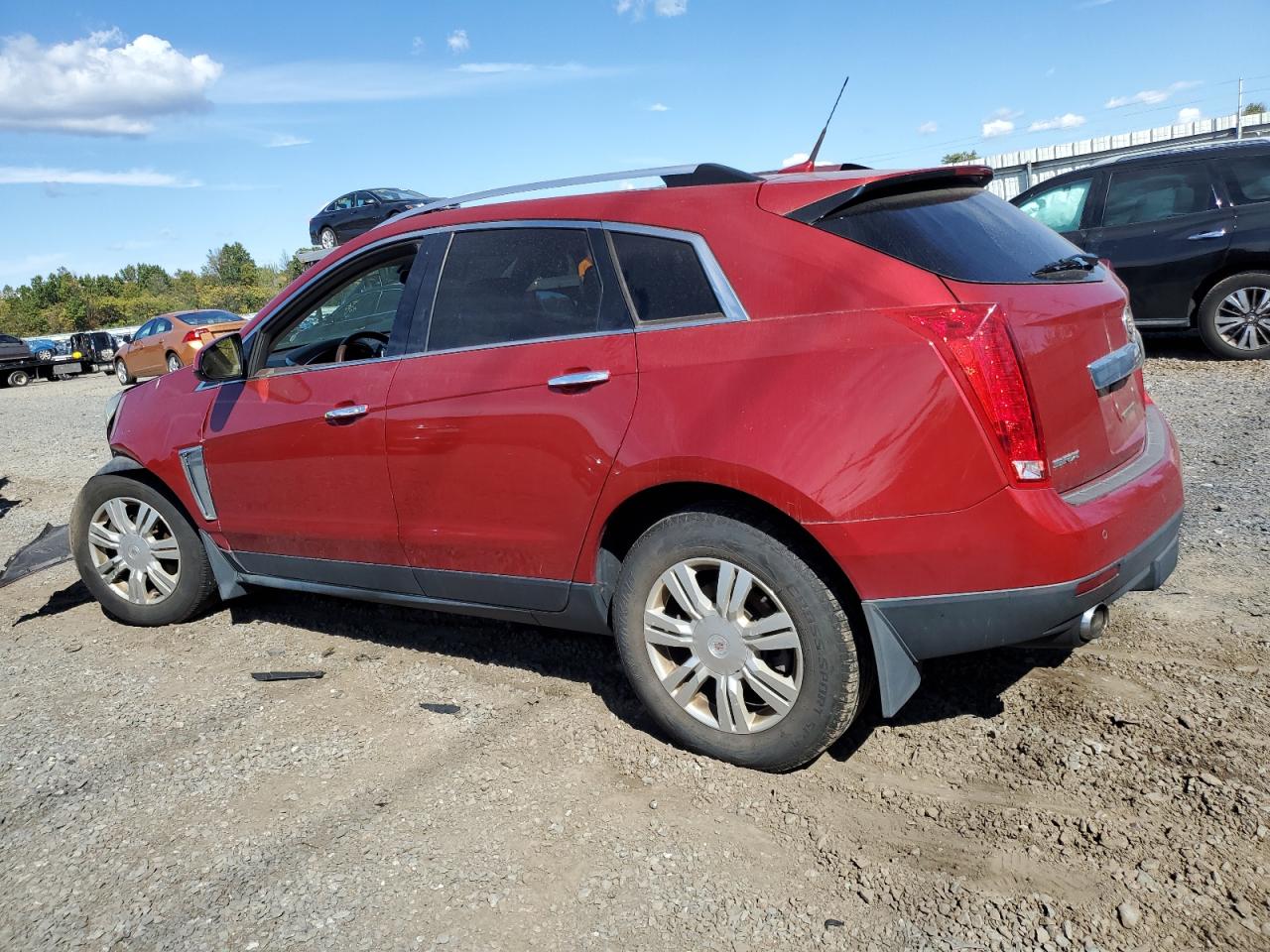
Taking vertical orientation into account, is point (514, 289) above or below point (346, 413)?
above

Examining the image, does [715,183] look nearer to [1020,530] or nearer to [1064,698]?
[1020,530]

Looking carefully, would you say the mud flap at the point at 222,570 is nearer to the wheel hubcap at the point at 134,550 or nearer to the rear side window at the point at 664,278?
the wheel hubcap at the point at 134,550

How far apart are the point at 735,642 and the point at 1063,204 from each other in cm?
842

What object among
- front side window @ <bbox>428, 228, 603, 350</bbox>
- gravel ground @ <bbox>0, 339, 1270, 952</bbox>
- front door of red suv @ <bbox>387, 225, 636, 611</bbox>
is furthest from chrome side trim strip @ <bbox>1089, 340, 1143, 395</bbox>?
front side window @ <bbox>428, 228, 603, 350</bbox>

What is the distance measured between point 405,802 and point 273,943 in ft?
2.14

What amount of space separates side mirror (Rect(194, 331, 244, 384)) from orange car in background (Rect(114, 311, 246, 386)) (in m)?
16.4

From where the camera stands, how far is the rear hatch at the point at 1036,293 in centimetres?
263

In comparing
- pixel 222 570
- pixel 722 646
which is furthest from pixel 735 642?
pixel 222 570

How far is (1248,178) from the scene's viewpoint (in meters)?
8.47

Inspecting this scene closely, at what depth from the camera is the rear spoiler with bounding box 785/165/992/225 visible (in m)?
2.84

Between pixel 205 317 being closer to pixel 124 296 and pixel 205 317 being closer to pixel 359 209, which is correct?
pixel 359 209

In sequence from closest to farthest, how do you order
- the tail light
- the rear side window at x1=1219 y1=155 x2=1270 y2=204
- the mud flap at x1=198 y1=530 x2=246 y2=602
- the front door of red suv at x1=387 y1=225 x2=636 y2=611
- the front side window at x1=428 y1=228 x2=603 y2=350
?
the tail light → the front door of red suv at x1=387 y1=225 x2=636 y2=611 → the front side window at x1=428 y1=228 x2=603 y2=350 → the mud flap at x1=198 y1=530 x2=246 y2=602 → the rear side window at x1=1219 y1=155 x2=1270 y2=204

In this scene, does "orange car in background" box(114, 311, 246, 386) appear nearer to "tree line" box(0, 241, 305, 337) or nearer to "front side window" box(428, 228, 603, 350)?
"front side window" box(428, 228, 603, 350)

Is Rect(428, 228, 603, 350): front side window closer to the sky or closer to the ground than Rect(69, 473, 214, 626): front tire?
closer to the sky
